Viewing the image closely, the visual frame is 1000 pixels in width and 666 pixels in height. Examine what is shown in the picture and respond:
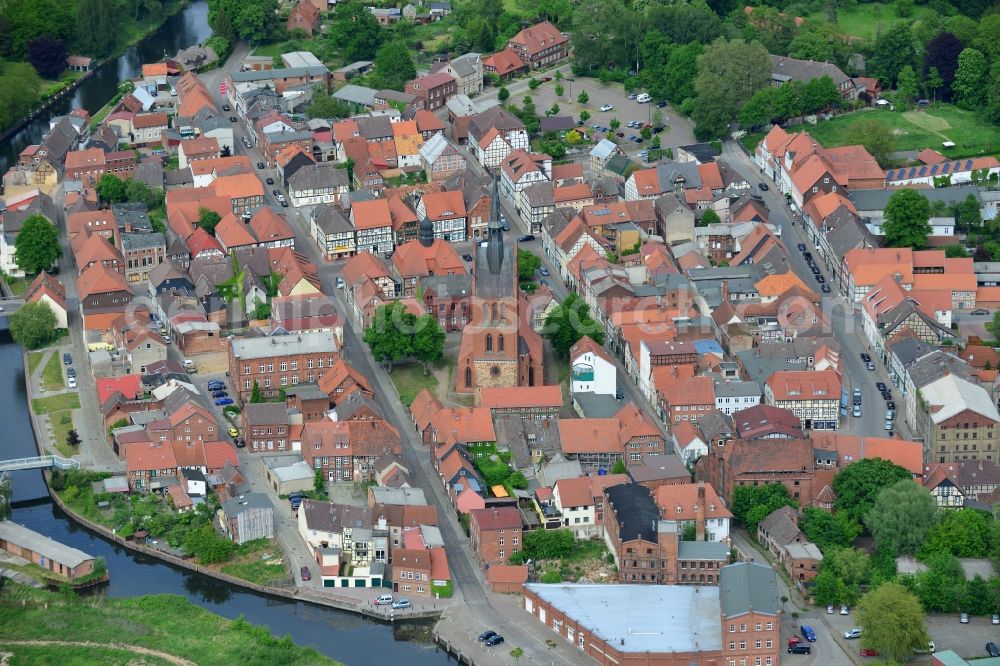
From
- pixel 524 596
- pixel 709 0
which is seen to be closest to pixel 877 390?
pixel 524 596

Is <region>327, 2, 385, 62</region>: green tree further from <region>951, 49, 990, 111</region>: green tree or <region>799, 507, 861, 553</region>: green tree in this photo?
<region>799, 507, 861, 553</region>: green tree

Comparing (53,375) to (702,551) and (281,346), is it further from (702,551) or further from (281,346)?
(702,551)

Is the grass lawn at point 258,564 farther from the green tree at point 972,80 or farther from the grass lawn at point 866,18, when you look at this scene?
the grass lawn at point 866,18

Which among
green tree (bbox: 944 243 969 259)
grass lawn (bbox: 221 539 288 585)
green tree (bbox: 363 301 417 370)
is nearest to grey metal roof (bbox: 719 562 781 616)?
grass lawn (bbox: 221 539 288 585)

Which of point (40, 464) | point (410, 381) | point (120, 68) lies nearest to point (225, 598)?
point (40, 464)

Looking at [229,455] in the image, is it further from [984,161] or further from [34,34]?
[34,34]

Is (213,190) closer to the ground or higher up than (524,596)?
higher up
